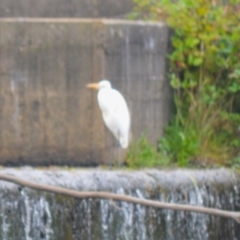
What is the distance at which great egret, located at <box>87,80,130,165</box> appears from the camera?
23.4 ft

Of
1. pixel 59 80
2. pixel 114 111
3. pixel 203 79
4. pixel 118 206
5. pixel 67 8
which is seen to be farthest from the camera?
pixel 67 8

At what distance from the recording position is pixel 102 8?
346 inches

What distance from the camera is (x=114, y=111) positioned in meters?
7.19

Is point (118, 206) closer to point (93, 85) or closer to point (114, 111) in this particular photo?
point (114, 111)

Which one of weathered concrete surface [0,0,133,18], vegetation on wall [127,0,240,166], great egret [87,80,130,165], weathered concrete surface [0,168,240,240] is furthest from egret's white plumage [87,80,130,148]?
weathered concrete surface [0,0,133,18]

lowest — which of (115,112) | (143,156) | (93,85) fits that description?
(143,156)

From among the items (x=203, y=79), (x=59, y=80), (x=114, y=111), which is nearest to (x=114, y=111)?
(x=114, y=111)

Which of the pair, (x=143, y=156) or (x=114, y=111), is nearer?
(x=114, y=111)

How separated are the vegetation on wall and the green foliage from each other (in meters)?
0.16

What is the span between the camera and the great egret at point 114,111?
714cm

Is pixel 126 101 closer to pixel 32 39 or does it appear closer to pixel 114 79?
pixel 114 79

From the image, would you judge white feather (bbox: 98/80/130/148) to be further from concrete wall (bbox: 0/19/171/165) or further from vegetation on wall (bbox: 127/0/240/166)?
vegetation on wall (bbox: 127/0/240/166)

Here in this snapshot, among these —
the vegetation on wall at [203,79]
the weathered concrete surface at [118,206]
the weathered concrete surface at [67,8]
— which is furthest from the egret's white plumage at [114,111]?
the weathered concrete surface at [67,8]

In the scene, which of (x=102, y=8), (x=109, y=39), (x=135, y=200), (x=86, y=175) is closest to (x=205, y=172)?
(x=86, y=175)
